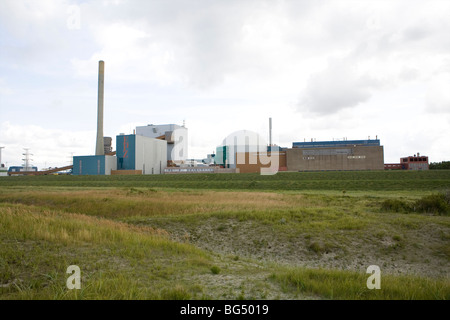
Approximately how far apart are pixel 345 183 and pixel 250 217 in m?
38.8

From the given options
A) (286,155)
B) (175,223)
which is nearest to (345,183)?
(175,223)

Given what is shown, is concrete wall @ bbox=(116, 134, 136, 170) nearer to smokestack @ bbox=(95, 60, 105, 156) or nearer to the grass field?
smokestack @ bbox=(95, 60, 105, 156)

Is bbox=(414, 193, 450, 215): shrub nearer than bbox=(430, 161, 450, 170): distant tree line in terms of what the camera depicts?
Yes

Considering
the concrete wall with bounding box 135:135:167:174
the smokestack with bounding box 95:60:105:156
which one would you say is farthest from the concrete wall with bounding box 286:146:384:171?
the smokestack with bounding box 95:60:105:156

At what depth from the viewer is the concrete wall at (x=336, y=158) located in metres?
107

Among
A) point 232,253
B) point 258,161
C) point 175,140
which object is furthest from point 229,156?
point 232,253

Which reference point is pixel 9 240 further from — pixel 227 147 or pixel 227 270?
pixel 227 147

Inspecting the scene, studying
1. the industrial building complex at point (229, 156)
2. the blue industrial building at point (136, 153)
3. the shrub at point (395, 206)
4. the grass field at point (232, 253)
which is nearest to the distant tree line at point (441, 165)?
the industrial building complex at point (229, 156)

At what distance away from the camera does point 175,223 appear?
60.2 feet

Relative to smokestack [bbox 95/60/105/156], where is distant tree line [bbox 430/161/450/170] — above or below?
below

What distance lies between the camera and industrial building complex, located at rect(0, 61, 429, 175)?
9794 centimetres

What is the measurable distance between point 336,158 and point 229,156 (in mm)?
42162

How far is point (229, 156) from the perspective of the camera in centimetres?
12594

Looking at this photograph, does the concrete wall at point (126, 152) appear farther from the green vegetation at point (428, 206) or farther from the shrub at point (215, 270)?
the shrub at point (215, 270)
